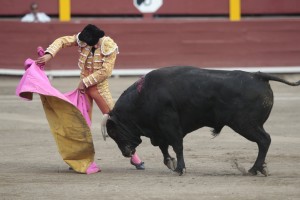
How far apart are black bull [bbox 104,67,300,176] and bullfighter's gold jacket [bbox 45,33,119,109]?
27 centimetres

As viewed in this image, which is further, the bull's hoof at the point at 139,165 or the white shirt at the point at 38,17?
the white shirt at the point at 38,17

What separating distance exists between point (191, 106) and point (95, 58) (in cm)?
94

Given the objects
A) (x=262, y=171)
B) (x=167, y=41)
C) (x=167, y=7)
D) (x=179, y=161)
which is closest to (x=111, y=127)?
(x=179, y=161)

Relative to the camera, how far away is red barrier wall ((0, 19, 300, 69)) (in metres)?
15.6

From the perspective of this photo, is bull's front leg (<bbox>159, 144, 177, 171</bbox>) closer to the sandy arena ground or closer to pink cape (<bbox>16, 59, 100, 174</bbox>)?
the sandy arena ground

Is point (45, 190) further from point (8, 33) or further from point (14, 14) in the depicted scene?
point (14, 14)

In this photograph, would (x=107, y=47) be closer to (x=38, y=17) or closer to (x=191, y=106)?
(x=191, y=106)

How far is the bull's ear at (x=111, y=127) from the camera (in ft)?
26.0

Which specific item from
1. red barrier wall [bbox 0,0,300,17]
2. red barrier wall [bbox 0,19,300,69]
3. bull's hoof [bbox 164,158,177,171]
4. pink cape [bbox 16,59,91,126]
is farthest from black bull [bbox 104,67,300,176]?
red barrier wall [bbox 0,0,300,17]

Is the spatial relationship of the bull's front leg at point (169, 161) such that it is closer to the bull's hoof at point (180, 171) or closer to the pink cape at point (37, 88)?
the bull's hoof at point (180, 171)

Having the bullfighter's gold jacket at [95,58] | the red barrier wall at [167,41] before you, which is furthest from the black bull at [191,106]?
the red barrier wall at [167,41]

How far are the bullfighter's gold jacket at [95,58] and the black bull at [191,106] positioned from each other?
0.87 feet

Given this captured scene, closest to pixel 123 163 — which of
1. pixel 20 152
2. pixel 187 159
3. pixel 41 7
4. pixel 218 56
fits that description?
pixel 187 159

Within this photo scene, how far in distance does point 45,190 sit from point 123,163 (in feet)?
5.32
